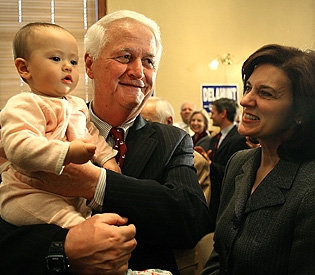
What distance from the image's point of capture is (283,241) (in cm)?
160

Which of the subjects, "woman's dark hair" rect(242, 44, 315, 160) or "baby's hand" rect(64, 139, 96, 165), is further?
"woman's dark hair" rect(242, 44, 315, 160)

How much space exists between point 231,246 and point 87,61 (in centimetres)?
102

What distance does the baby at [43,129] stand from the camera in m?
1.31

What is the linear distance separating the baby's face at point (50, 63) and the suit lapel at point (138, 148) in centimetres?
37

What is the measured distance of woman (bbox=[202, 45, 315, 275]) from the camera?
1.58 metres

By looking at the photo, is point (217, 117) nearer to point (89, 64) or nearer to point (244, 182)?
point (244, 182)

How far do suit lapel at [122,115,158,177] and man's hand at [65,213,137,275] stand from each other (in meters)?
0.33

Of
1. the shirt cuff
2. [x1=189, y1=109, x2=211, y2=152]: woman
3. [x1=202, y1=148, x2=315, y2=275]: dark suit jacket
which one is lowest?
[x1=189, y1=109, x2=211, y2=152]: woman

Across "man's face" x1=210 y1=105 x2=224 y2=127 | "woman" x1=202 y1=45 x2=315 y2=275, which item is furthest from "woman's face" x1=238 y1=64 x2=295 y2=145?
"man's face" x1=210 y1=105 x2=224 y2=127

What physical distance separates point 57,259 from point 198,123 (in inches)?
202

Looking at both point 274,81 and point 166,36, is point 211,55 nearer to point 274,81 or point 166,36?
point 166,36

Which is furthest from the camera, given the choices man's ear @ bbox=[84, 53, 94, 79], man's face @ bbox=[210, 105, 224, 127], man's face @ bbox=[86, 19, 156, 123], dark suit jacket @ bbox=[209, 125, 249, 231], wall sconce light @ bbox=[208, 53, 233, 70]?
wall sconce light @ bbox=[208, 53, 233, 70]

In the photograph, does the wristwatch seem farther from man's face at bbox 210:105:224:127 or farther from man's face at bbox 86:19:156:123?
man's face at bbox 210:105:224:127

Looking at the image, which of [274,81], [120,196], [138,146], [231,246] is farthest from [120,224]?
[274,81]
